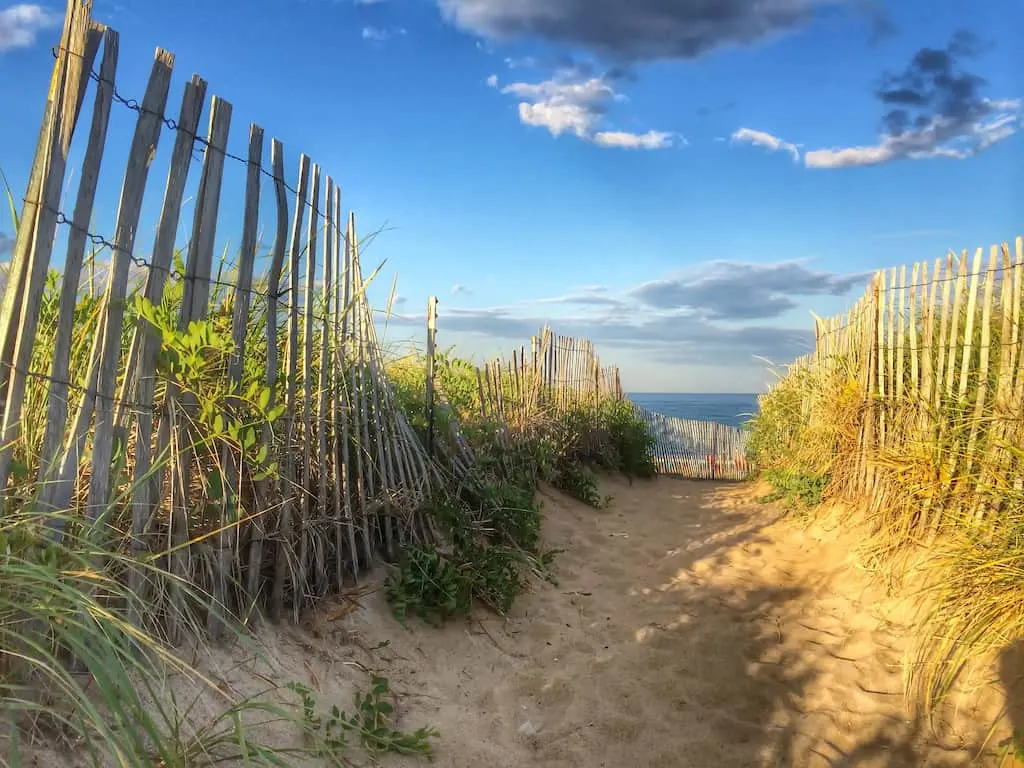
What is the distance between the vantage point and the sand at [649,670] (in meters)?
3.28

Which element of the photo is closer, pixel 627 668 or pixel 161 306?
pixel 161 306

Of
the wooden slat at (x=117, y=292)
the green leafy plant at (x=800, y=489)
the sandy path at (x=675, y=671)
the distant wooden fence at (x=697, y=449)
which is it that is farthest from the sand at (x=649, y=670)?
the distant wooden fence at (x=697, y=449)

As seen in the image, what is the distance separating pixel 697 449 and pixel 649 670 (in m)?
12.7

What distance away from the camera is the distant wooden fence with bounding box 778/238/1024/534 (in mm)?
4328

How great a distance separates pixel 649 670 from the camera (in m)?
4.02

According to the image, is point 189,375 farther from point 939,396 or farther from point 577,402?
point 577,402

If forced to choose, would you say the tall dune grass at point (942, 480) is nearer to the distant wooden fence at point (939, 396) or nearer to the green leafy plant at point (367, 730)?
the distant wooden fence at point (939, 396)

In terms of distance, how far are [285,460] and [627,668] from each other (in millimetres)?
2220

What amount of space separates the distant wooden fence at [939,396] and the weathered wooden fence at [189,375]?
3519 mm

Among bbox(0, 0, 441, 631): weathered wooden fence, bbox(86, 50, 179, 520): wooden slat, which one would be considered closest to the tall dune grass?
bbox(0, 0, 441, 631): weathered wooden fence

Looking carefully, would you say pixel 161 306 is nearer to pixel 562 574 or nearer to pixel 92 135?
pixel 92 135

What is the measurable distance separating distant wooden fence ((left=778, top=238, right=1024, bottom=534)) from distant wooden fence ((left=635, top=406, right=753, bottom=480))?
9136 mm

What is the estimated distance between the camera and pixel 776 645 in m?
4.29

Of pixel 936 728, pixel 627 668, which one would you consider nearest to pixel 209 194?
pixel 627 668
